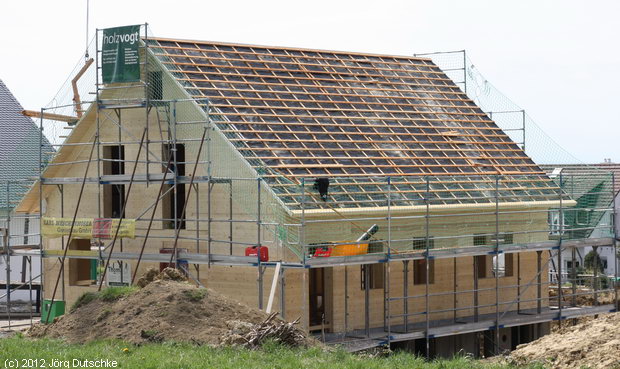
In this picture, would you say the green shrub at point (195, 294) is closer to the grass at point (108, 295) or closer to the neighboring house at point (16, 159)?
the grass at point (108, 295)

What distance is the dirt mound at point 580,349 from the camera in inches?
776

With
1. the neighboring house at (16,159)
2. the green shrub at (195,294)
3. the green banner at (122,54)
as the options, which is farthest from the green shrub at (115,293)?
the neighboring house at (16,159)

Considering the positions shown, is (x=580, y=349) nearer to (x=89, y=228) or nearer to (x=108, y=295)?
(x=108, y=295)

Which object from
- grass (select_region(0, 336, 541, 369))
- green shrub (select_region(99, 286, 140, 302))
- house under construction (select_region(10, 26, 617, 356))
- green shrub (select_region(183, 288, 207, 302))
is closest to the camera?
grass (select_region(0, 336, 541, 369))

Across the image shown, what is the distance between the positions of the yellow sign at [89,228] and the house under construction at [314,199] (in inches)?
1.8

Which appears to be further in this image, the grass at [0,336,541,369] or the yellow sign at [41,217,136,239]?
the yellow sign at [41,217,136,239]

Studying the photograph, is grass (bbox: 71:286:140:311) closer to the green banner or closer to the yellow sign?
the yellow sign

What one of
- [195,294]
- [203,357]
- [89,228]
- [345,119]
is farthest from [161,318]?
[345,119]

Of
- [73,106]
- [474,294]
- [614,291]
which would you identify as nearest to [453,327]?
[474,294]

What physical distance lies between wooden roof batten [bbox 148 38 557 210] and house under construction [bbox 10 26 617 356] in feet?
0.19

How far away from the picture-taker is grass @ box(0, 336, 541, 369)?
17.0 m

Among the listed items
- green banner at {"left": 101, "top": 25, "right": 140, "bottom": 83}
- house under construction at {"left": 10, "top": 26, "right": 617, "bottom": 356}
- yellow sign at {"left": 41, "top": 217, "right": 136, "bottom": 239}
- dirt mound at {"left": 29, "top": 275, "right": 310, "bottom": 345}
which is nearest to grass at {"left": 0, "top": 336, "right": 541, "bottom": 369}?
dirt mound at {"left": 29, "top": 275, "right": 310, "bottom": 345}

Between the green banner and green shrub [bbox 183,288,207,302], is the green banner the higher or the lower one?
the higher one

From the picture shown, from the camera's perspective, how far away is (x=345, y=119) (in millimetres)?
30062
